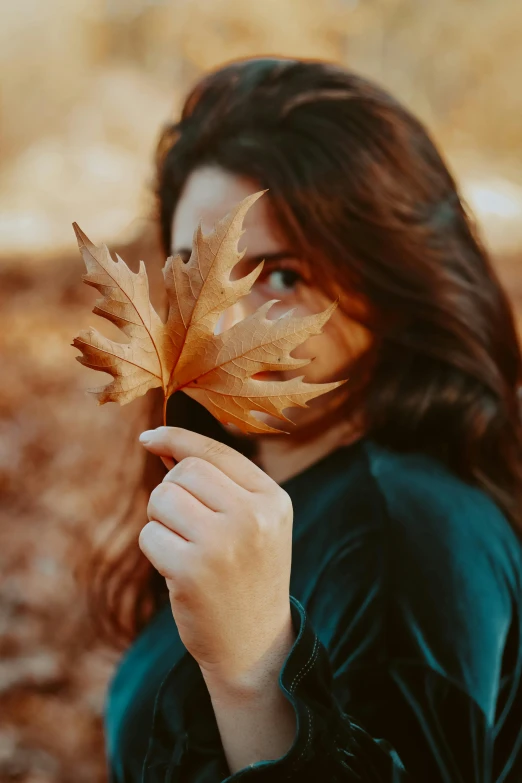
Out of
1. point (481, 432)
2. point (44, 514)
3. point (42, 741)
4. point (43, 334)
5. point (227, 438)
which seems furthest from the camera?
point (43, 334)

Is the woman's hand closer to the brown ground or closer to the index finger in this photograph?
the index finger

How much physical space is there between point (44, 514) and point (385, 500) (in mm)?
1182

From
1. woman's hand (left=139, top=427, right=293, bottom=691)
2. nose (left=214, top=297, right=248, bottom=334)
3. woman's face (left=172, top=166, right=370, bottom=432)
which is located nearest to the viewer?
woman's hand (left=139, top=427, right=293, bottom=691)

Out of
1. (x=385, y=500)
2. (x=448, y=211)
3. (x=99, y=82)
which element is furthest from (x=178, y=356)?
(x=99, y=82)

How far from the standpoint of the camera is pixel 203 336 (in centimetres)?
40

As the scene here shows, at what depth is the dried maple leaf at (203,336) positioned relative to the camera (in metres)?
0.38

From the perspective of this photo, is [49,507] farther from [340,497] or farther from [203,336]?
[203,336]

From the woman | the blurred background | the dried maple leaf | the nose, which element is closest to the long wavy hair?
the woman

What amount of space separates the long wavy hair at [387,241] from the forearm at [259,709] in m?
0.32

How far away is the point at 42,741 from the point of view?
131cm

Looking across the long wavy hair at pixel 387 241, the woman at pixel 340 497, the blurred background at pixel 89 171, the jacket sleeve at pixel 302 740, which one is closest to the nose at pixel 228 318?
the woman at pixel 340 497

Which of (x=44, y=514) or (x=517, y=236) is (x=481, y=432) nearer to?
(x=517, y=236)

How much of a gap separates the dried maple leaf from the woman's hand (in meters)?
0.03

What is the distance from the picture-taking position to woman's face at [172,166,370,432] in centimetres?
68
